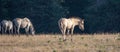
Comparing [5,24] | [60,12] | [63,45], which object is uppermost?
[60,12]

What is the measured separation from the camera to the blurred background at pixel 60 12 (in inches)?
1940

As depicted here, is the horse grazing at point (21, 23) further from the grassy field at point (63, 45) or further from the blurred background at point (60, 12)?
the blurred background at point (60, 12)

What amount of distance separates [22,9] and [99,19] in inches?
377

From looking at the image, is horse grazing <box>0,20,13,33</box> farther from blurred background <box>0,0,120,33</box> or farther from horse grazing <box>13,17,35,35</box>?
blurred background <box>0,0,120,33</box>

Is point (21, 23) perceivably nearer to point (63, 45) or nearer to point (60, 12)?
point (63, 45)

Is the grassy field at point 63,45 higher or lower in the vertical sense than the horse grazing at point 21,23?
lower

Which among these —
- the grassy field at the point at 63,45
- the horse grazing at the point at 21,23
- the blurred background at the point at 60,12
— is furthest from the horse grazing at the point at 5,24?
the blurred background at the point at 60,12

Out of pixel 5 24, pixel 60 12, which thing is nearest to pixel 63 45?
pixel 5 24

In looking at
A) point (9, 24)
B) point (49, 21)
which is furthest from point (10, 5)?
point (9, 24)

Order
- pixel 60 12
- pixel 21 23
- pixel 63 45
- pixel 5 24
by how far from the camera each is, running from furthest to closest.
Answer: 1. pixel 60 12
2. pixel 21 23
3. pixel 5 24
4. pixel 63 45

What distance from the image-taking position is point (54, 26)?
166 ft

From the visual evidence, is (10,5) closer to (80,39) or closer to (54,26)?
(54,26)

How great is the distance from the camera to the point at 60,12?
51.1m

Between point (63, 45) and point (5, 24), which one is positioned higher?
point (5, 24)
